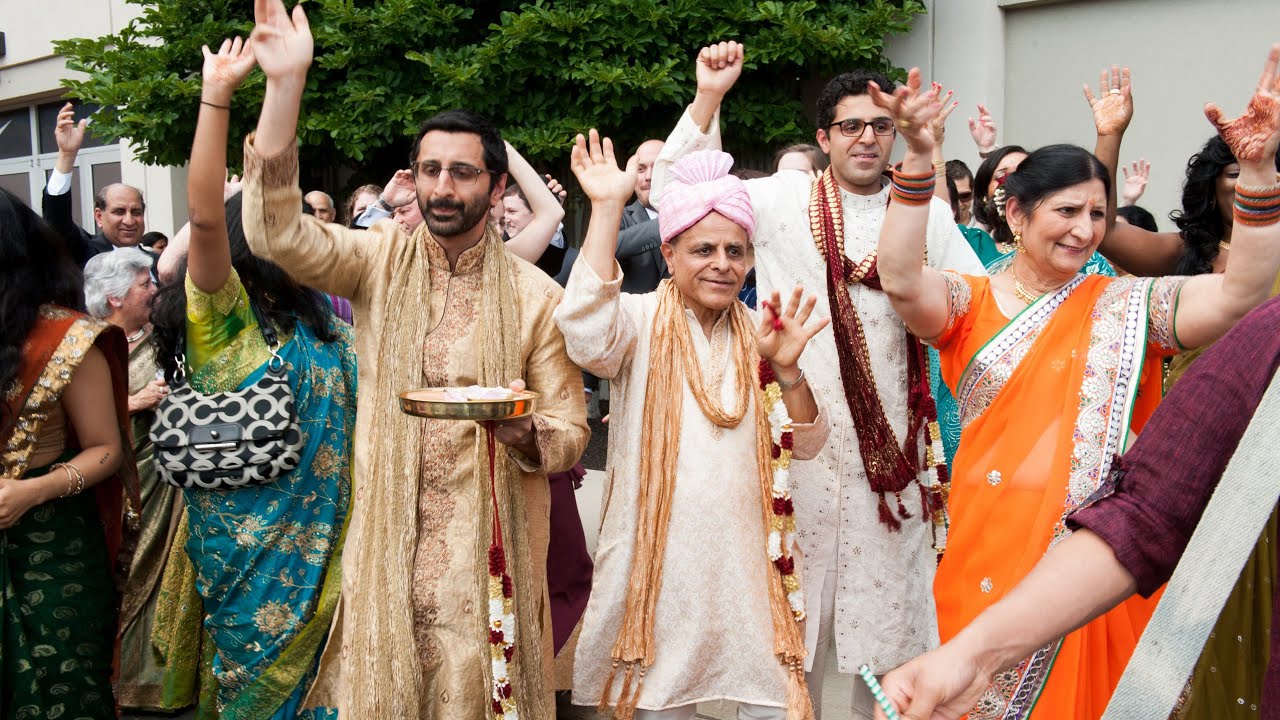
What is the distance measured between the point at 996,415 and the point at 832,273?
2.68 ft

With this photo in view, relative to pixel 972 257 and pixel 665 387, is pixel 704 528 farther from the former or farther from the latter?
pixel 972 257

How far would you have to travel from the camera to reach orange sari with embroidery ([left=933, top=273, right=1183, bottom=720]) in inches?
106

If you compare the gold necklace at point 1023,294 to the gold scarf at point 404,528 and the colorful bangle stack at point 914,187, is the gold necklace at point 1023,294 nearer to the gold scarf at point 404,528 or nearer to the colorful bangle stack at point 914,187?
the colorful bangle stack at point 914,187

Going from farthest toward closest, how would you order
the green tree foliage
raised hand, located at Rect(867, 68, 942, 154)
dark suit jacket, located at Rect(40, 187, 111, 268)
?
1. the green tree foliage
2. dark suit jacket, located at Rect(40, 187, 111, 268)
3. raised hand, located at Rect(867, 68, 942, 154)

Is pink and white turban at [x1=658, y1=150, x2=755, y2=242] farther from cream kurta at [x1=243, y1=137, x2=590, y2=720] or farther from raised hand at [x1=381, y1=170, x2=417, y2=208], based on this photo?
raised hand at [x1=381, y1=170, x2=417, y2=208]

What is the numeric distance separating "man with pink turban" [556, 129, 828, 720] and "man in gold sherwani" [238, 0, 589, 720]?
0.19 metres

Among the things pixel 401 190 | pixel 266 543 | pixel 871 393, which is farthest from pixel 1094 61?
pixel 266 543

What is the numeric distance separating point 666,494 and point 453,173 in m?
1.10

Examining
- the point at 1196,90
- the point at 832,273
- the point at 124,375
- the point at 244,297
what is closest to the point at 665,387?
the point at 832,273

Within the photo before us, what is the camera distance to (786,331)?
308cm

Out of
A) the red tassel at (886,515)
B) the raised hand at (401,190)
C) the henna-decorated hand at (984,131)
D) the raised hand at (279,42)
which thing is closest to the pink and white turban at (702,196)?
the red tassel at (886,515)

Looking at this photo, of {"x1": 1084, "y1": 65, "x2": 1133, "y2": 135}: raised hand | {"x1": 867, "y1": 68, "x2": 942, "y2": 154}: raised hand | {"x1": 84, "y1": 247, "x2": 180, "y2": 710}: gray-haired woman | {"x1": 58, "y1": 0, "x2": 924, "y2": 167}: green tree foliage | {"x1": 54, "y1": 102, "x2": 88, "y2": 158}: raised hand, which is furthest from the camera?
{"x1": 58, "y1": 0, "x2": 924, "y2": 167}: green tree foliage

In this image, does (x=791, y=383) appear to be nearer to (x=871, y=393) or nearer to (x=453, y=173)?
(x=871, y=393)

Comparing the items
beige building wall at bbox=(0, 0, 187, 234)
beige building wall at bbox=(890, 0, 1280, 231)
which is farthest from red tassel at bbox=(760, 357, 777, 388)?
beige building wall at bbox=(0, 0, 187, 234)
